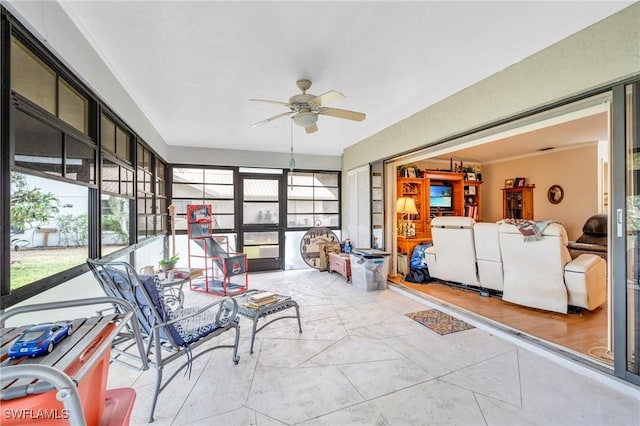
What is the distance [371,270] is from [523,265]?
6.63 feet

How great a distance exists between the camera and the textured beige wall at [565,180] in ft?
17.8

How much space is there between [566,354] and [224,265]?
4.24 metres

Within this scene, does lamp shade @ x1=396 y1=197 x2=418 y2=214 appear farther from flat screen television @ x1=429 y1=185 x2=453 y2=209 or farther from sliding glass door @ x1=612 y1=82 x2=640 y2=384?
sliding glass door @ x1=612 y1=82 x2=640 y2=384

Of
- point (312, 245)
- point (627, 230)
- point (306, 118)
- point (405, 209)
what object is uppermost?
point (306, 118)

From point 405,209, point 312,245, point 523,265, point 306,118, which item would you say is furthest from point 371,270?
point 306,118

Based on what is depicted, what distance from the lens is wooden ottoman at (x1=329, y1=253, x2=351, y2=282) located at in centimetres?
514

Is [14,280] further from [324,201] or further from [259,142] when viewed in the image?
[324,201]

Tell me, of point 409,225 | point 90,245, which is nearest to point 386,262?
point 409,225

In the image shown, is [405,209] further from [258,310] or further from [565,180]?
[258,310]

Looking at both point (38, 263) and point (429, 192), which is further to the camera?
point (429, 192)

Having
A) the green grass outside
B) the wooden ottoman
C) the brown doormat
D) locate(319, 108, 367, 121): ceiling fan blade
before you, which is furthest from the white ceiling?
the wooden ottoman

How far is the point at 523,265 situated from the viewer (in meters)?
3.33

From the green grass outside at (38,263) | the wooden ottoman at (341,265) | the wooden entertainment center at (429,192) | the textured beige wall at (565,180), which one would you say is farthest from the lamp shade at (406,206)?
the green grass outside at (38,263)

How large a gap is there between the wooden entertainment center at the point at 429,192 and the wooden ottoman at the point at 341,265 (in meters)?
1.50
